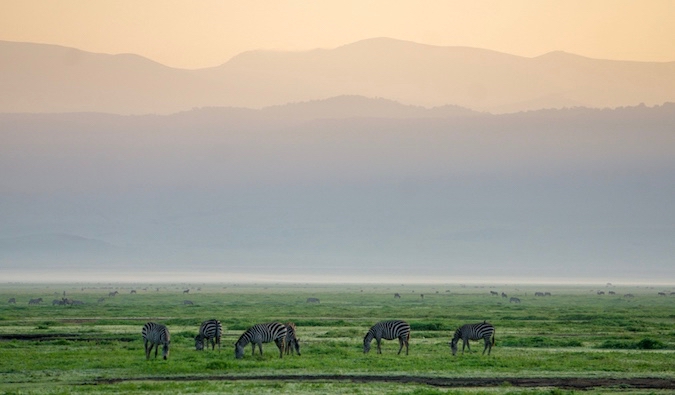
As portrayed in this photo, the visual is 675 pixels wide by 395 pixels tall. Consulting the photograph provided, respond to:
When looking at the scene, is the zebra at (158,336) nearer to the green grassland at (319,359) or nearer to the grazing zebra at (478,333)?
the green grassland at (319,359)

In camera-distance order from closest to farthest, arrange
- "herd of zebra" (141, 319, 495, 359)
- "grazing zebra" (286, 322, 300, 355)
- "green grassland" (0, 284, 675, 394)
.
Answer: "green grassland" (0, 284, 675, 394) < "herd of zebra" (141, 319, 495, 359) < "grazing zebra" (286, 322, 300, 355)

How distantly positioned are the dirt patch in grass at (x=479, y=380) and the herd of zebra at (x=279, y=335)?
18.8 feet

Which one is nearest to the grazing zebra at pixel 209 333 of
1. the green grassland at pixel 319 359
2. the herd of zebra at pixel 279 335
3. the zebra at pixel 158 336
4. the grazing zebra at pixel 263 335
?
the herd of zebra at pixel 279 335

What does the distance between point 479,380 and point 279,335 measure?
9.86 metres

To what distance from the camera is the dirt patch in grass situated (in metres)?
35.6

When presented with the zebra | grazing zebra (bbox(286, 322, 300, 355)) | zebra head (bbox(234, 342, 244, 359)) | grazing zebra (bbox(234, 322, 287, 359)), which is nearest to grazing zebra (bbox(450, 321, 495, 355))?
grazing zebra (bbox(286, 322, 300, 355))

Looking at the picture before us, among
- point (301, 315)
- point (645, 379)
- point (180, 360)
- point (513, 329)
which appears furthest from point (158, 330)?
point (301, 315)

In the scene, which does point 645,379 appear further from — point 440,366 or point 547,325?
point 547,325

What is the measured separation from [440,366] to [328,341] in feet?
42.8

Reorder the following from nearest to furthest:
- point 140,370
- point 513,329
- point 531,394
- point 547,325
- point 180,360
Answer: point 531,394 → point 140,370 → point 180,360 → point 513,329 → point 547,325

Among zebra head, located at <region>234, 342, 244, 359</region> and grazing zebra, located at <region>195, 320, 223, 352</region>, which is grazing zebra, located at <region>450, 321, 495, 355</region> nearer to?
zebra head, located at <region>234, 342, 244, 359</region>

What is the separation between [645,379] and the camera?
3709 cm

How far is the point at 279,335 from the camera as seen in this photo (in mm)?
44062

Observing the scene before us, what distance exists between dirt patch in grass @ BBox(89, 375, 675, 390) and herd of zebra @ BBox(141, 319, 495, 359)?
5718 millimetres
